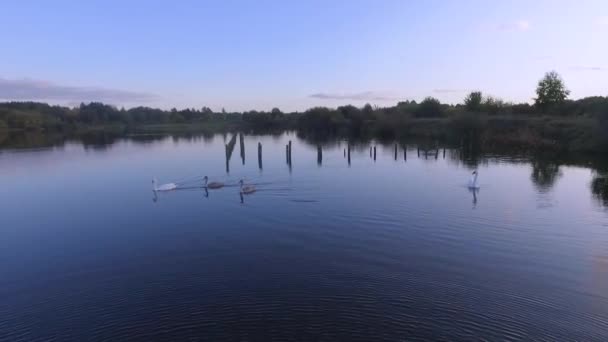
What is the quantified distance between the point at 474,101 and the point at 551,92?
14109mm

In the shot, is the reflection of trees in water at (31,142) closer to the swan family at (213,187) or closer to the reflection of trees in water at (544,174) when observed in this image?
the swan family at (213,187)

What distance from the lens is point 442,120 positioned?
269 feet

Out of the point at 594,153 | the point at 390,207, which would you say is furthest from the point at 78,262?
the point at 594,153

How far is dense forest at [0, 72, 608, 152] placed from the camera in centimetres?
5028

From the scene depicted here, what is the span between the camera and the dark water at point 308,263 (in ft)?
31.1

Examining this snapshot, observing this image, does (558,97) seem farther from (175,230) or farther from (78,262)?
(78,262)

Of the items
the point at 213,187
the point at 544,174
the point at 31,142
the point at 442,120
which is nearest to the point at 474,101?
the point at 442,120

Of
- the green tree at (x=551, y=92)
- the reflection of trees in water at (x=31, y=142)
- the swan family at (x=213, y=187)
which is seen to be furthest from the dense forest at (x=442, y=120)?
the swan family at (x=213, y=187)

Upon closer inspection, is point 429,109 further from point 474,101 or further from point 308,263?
point 308,263

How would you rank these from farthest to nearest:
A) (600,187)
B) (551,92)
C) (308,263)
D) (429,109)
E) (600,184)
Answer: (429,109) < (551,92) < (600,184) < (600,187) < (308,263)

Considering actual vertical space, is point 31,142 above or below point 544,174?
above

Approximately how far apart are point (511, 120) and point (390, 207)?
2118 inches

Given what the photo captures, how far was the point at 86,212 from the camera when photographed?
69.2 feet

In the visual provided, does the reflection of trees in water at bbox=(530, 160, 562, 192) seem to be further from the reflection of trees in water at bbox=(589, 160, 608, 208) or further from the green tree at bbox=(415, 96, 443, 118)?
the green tree at bbox=(415, 96, 443, 118)
